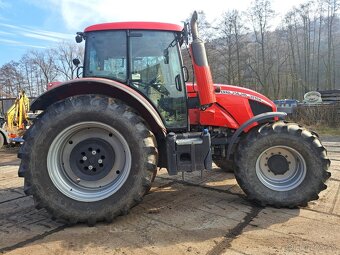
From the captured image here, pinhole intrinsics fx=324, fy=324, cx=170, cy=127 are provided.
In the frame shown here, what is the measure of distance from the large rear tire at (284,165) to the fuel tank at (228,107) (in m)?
0.51

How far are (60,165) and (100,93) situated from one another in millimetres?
929

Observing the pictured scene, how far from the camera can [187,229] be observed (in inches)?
132

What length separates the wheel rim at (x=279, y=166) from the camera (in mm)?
4055

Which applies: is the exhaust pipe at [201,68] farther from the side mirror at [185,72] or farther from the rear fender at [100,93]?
the rear fender at [100,93]

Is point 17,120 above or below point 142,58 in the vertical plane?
below

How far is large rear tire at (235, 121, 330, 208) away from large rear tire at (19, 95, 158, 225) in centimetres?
122

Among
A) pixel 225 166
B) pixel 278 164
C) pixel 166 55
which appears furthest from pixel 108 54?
pixel 225 166

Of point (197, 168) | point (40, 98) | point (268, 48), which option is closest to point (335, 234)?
point (197, 168)

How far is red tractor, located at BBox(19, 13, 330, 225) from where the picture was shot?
3.48 m

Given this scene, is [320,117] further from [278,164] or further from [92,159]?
[92,159]

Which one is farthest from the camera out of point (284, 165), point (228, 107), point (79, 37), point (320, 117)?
point (320, 117)

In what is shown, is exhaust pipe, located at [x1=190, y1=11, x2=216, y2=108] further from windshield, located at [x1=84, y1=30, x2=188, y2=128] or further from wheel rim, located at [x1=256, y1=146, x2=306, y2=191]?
wheel rim, located at [x1=256, y1=146, x2=306, y2=191]

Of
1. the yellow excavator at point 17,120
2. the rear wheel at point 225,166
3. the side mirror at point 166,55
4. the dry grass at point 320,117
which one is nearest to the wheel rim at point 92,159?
the side mirror at point 166,55

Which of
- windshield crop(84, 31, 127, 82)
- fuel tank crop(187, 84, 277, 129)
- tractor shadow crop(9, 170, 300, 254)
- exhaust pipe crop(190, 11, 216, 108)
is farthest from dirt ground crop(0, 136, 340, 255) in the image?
windshield crop(84, 31, 127, 82)
